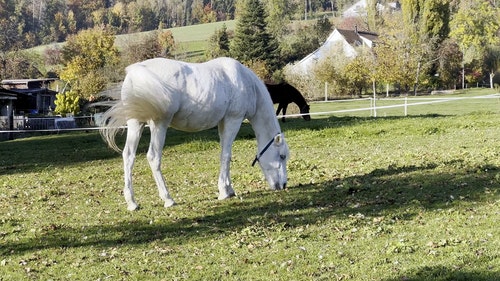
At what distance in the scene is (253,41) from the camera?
83.4 meters

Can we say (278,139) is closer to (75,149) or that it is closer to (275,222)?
(275,222)

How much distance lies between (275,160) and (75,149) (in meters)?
14.4

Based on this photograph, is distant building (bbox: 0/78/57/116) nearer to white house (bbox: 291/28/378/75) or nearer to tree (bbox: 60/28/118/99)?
tree (bbox: 60/28/118/99)

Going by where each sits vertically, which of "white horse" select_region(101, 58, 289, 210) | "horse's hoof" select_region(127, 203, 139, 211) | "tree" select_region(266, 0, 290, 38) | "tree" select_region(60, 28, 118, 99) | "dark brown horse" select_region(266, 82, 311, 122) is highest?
"tree" select_region(266, 0, 290, 38)

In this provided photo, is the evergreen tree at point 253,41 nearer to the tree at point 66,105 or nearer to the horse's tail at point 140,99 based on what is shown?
the tree at point 66,105

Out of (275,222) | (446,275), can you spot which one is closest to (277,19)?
(275,222)

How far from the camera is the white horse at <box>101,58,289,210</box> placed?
10055mm

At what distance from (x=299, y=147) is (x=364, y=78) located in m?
52.3

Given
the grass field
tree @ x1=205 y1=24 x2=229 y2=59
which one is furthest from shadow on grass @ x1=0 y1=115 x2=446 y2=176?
tree @ x1=205 y1=24 x2=229 y2=59

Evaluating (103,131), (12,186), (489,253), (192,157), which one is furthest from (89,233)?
(192,157)

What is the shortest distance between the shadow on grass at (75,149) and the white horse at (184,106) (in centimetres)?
970

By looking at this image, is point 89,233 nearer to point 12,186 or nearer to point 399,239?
point 399,239

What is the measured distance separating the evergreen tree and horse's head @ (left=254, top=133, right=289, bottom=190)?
233 ft

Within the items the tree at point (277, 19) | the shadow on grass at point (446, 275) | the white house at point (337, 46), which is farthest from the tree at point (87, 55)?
the shadow on grass at point (446, 275)
